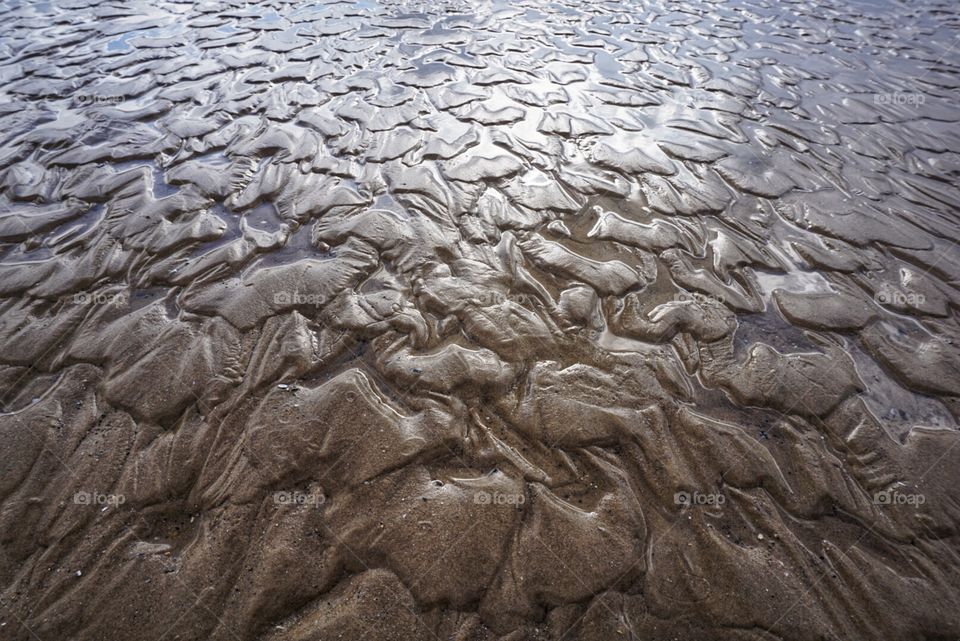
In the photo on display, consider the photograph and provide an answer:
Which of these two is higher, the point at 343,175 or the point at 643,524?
the point at 343,175

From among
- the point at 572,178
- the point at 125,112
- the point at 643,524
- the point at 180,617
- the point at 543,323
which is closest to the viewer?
the point at 180,617

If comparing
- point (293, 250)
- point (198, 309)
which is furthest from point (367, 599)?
point (293, 250)

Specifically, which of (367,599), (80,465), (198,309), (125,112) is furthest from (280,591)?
(125,112)

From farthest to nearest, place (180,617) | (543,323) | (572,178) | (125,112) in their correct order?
(125,112)
(572,178)
(543,323)
(180,617)

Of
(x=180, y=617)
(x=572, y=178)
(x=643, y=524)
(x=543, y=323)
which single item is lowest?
A: (x=180, y=617)

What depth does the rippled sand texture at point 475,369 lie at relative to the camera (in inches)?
67.1

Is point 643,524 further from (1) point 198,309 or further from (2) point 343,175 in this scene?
(2) point 343,175

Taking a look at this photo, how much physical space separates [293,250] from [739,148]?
4316mm

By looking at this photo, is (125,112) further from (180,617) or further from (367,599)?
(367,599)

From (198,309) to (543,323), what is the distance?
2.13 meters

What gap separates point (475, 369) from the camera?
2.37m

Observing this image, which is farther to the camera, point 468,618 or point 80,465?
point 80,465

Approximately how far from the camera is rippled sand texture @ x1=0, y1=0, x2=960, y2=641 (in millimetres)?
1703

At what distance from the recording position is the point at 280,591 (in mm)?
1668
